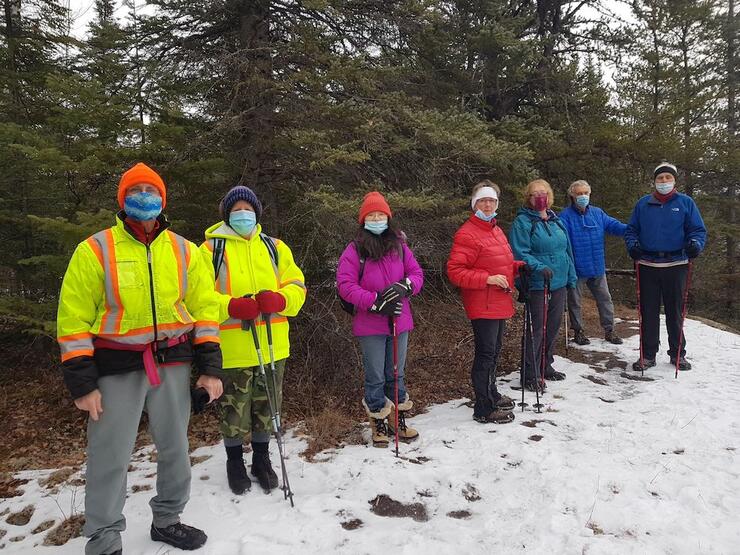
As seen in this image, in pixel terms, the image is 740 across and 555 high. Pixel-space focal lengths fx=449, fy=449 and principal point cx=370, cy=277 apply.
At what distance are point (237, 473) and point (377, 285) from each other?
6.40 feet

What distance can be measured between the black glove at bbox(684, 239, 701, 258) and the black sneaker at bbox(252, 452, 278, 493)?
541 centimetres

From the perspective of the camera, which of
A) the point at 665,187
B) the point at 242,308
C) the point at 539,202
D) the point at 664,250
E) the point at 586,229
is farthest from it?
the point at 586,229

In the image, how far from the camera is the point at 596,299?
7.36 metres

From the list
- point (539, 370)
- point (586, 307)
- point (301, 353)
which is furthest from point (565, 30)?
point (301, 353)

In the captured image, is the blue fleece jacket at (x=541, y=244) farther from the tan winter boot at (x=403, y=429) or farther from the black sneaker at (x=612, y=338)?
the black sneaker at (x=612, y=338)

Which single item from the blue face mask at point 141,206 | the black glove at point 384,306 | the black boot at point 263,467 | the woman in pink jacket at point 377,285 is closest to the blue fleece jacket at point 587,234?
the woman in pink jacket at point 377,285

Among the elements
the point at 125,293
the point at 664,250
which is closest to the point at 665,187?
the point at 664,250

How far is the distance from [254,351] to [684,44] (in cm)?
2034

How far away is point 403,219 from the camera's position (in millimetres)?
6188

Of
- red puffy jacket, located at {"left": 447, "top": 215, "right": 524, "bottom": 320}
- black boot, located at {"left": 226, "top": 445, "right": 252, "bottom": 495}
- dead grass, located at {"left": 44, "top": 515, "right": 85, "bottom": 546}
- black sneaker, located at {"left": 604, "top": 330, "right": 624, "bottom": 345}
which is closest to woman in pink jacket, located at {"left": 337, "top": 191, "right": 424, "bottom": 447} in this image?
red puffy jacket, located at {"left": 447, "top": 215, "right": 524, "bottom": 320}

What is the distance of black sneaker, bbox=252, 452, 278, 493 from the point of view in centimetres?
359

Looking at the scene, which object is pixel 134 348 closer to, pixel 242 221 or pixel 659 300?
pixel 242 221

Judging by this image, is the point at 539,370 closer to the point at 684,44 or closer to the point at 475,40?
the point at 475,40

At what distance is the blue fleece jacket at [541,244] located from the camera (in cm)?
518
